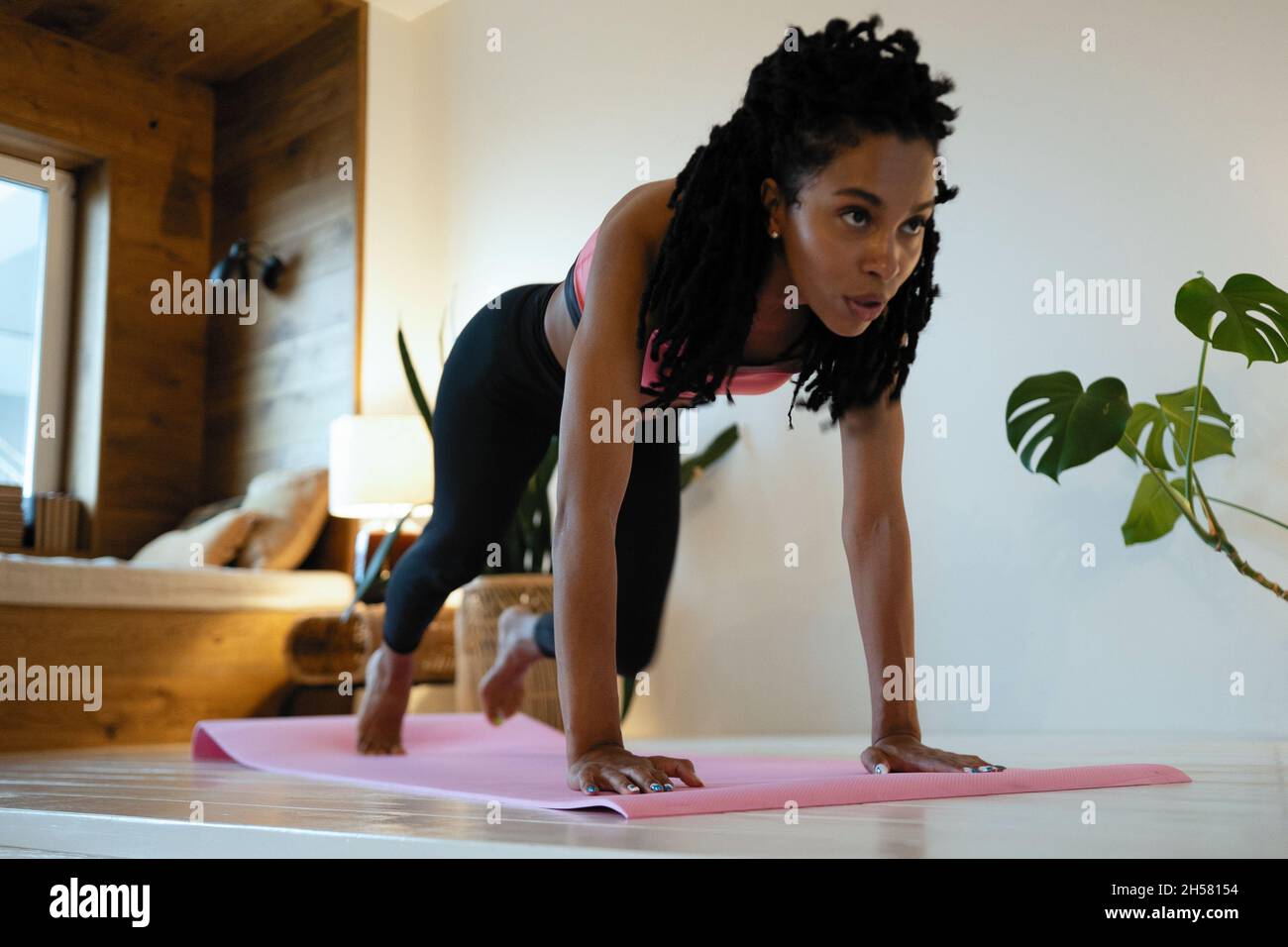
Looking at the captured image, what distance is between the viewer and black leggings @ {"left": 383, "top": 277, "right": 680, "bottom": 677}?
162 centimetres

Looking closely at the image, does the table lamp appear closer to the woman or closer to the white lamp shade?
the white lamp shade

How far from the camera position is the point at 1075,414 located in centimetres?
213

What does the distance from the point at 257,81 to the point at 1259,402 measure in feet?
12.4

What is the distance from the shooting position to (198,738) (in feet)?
7.30

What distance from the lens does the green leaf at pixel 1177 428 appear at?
7.34 ft

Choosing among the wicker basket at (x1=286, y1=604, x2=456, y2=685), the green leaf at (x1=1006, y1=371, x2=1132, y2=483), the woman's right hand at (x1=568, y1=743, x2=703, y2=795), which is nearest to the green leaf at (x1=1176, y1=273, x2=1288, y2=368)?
the green leaf at (x1=1006, y1=371, x2=1132, y2=483)

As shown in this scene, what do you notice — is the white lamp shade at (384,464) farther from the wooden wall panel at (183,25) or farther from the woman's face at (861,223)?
the woman's face at (861,223)

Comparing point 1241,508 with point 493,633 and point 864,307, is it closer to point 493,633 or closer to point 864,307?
point 864,307

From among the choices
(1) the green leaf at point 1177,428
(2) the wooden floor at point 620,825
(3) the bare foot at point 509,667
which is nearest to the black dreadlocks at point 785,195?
(2) the wooden floor at point 620,825

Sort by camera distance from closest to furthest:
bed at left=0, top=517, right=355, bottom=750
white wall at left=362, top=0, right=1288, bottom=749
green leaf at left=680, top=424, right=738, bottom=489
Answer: white wall at left=362, top=0, right=1288, bottom=749 → bed at left=0, top=517, right=355, bottom=750 → green leaf at left=680, top=424, right=738, bottom=489

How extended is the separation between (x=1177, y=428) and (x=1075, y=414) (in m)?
0.29
